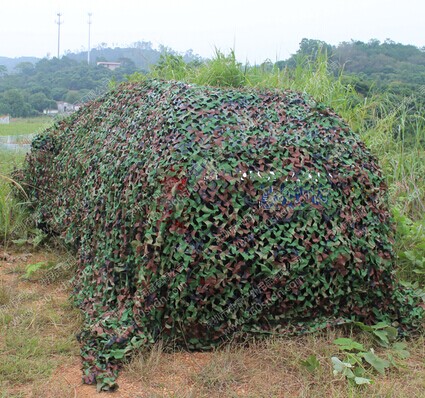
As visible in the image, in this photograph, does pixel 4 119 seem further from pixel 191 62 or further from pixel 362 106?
pixel 362 106

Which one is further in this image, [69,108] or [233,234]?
[69,108]

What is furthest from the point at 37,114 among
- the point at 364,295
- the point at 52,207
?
the point at 364,295

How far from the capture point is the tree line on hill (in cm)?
714

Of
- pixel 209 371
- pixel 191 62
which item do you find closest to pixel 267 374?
pixel 209 371

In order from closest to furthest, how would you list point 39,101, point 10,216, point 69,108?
point 10,216 < point 69,108 < point 39,101

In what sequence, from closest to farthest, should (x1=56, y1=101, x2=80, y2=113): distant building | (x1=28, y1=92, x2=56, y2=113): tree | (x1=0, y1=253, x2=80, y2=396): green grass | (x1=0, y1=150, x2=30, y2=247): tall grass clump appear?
1. (x1=0, y1=253, x2=80, y2=396): green grass
2. (x1=0, y1=150, x2=30, y2=247): tall grass clump
3. (x1=56, y1=101, x2=80, y2=113): distant building
4. (x1=28, y1=92, x2=56, y2=113): tree

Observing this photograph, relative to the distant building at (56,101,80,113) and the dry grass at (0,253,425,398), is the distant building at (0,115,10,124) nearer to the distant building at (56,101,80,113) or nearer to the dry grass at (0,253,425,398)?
the distant building at (56,101,80,113)

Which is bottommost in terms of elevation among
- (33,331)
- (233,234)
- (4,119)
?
(33,331)

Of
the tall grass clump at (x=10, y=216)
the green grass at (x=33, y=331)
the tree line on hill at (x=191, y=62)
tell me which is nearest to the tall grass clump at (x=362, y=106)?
the tree line on hill at (x=191, y=62)

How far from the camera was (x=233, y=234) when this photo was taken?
121 inches

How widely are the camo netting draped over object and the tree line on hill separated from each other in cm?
325

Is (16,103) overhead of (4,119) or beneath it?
overhead

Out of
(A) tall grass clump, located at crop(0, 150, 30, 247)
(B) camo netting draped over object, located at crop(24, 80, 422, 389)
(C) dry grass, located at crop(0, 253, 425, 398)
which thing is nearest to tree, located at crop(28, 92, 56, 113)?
(A) tall grass clump, located at crop(0, 150, 30, 247)

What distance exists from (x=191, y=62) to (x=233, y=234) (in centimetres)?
493
